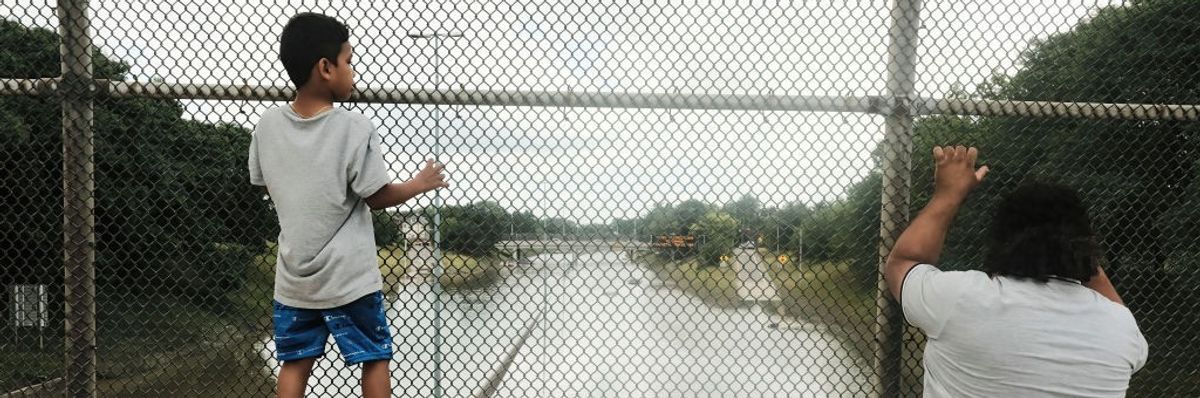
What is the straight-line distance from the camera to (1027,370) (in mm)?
1498

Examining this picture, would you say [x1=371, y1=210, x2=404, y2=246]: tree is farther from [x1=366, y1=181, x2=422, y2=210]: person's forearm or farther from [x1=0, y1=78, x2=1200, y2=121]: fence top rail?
[x1=366, y1=181, x2=422, y2=210]: person's forearm

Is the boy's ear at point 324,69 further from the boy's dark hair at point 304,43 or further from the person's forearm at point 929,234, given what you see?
the person's forearm at point 929,234

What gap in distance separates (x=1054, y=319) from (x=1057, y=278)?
0.38 ft

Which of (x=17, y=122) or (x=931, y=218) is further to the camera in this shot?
(x=17, y=122)

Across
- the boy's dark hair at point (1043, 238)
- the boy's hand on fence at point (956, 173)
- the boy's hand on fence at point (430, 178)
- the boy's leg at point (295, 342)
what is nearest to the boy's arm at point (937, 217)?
the boy's hand on fence at point (956, 173)

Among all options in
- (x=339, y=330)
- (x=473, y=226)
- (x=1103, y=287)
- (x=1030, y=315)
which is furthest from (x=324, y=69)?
(x=1103, y=287)

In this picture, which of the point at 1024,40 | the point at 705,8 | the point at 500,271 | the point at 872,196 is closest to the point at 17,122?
the point at 500,271

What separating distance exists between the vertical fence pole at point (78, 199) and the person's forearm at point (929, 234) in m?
2.60

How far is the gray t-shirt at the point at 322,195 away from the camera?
180 centimetres

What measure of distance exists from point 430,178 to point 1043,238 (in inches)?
61.3

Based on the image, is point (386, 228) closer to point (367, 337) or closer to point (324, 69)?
point (367, 337)

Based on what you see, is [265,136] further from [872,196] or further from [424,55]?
[872,196]

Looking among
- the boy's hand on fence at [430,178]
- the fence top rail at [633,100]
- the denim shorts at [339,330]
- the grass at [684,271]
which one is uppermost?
the fence top rail at [633,100]

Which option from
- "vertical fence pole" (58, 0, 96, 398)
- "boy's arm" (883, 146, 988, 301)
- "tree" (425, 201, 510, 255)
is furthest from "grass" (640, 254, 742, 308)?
"vertical fence pole" (58, 0, 96, 398)
